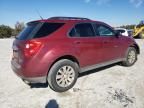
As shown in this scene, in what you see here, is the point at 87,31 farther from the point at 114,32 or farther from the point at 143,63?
the point at 143,63

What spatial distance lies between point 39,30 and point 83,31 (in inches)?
52.7

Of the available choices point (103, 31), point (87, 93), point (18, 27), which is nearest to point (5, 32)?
point (18, 27)

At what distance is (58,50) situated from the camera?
429 centimetres

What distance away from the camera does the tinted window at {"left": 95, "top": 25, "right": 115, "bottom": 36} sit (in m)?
5.39

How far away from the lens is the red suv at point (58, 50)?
13.4 feet

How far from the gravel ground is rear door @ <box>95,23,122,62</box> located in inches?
24.0

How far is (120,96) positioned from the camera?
13.6ft

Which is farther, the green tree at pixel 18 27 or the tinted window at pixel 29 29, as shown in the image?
the green tree at pixel 18 27

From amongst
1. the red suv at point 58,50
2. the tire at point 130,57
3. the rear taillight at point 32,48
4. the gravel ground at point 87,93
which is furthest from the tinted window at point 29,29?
the tire at point 130,57

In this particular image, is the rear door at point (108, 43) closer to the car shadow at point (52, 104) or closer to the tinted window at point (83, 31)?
the tinted window at point (83, 31)

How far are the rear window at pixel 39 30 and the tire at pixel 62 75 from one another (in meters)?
0.79

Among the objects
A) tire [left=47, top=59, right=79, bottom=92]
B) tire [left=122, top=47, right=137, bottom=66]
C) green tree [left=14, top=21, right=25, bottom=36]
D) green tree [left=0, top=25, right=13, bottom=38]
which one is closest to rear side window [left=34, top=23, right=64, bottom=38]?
tire [left=47, top=59, right=79, bottom=92]

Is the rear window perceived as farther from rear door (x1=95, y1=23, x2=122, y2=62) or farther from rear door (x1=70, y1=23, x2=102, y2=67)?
rear door (x1=95, y1=23, x2=122, y2=62)

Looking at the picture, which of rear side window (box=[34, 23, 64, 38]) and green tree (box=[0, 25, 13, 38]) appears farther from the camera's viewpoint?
green tree (box=[0, 25, 13, 38])
